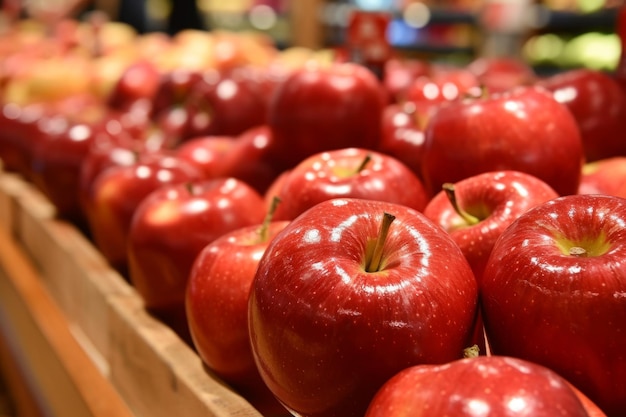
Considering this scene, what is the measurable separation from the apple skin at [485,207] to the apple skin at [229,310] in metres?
0.23

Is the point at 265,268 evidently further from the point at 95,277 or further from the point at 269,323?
the point at 95,277

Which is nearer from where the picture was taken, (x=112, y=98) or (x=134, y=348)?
(x=134, y=348)

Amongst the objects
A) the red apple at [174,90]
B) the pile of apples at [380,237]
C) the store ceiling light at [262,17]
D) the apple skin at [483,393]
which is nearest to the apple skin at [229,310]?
the pile of apples at [380,237]

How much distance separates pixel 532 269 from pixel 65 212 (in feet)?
4.82

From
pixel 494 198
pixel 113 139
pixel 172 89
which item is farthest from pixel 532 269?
pixel 172 89

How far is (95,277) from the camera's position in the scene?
1.42 metres

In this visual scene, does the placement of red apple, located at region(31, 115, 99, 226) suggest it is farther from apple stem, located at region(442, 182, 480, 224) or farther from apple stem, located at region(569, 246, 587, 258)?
apple stem, located at region(569, 246, 587, 258)

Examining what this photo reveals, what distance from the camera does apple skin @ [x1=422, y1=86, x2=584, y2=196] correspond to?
994 mm

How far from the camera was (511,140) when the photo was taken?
3.26 ft

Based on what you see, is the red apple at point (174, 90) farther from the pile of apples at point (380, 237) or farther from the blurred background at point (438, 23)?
the blurred background at point (438, 23)

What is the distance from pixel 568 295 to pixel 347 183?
0.38m

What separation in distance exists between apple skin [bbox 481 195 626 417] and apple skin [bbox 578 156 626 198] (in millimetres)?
349

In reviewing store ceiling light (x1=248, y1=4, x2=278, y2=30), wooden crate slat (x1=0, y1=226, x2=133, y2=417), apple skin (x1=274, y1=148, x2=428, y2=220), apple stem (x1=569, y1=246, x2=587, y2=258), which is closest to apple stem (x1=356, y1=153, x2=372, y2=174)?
apple skin (x1=274, y1=148, x2=428, y2=220)

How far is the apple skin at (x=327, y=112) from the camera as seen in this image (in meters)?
1.33
